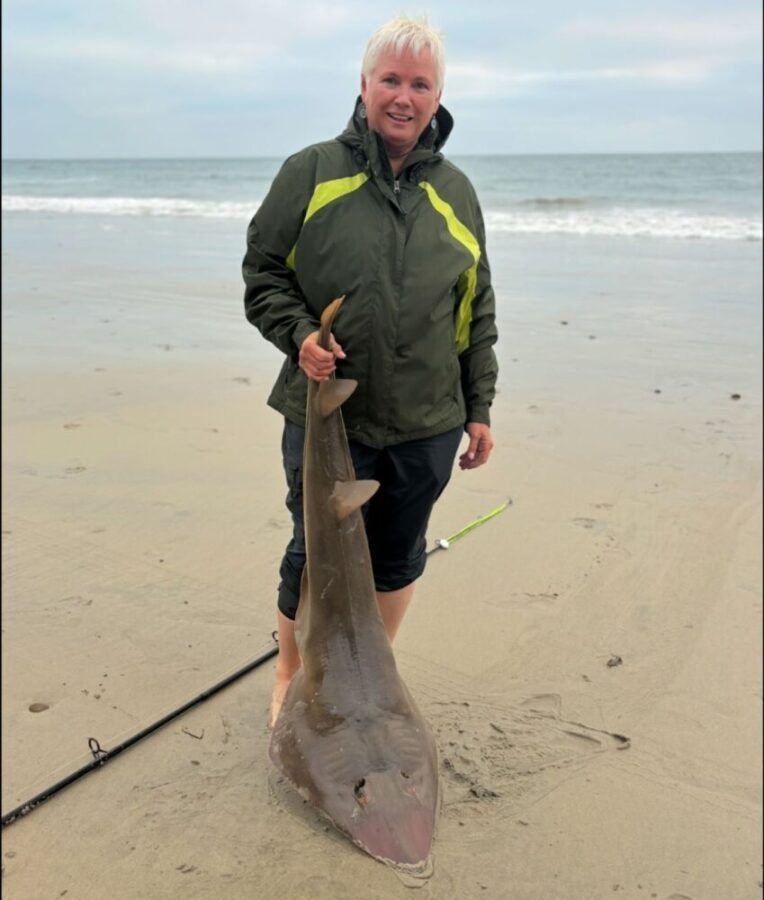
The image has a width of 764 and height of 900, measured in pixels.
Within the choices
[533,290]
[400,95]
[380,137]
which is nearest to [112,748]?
[380,137]

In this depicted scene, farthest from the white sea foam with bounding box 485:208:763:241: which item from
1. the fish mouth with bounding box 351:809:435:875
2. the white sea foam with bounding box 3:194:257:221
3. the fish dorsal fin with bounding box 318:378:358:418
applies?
the fish mouth with bounding box 351:809:435:875

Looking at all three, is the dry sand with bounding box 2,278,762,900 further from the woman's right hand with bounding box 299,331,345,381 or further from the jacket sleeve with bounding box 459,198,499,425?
the woman's right hand with bounding box 299,331,345,381

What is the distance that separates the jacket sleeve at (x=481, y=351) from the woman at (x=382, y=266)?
0.07ft

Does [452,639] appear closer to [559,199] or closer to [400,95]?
[400,95]

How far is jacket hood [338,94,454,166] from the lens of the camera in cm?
268

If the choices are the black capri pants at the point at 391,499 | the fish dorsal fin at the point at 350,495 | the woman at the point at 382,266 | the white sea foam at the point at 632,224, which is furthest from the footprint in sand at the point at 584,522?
the white sea foam at the point at 632,224

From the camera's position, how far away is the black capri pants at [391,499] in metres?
2.91

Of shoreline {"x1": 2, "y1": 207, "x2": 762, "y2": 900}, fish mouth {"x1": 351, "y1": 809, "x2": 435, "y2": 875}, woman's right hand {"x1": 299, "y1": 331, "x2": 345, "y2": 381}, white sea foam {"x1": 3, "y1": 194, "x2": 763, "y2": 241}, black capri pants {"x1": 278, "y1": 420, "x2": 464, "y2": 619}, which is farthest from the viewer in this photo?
white sea foam {"x1": 3, "y1": 194, "x2": 763, "y2": 241}

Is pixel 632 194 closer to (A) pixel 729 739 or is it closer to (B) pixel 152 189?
(B) pixel 152 189

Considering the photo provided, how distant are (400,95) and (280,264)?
0.65 m

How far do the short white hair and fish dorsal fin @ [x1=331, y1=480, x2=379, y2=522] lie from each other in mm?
1314

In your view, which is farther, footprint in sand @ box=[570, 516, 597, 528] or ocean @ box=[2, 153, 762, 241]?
ocean @ box=[2, 153, 762, 241]

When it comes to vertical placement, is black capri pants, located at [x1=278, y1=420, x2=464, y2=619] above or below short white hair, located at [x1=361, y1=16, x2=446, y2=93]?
below

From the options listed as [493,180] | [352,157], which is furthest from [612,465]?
[493,180]
